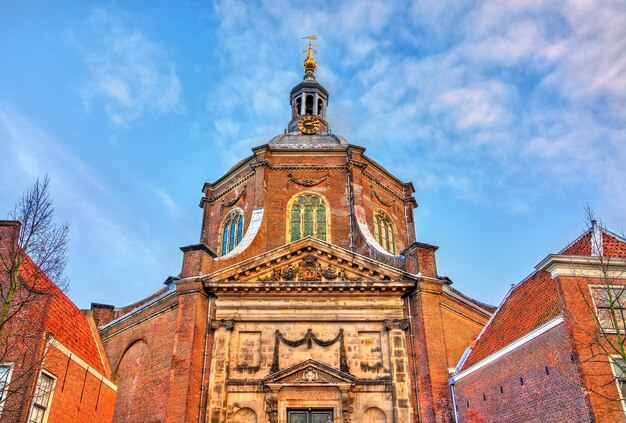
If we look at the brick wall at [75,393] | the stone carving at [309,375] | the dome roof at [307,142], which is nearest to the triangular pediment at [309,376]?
the stone carving at [309,375]

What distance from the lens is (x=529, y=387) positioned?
16.0 meters

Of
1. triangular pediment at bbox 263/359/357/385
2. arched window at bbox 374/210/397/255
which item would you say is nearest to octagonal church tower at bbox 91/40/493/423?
triangular pediment at bbox 263/359/357/385

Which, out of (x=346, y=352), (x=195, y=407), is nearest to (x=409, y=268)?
(x=346, y=352)

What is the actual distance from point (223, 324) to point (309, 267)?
4098 millimetres

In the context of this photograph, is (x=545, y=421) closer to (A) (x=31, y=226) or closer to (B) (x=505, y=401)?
(B) (x=505, y=401)

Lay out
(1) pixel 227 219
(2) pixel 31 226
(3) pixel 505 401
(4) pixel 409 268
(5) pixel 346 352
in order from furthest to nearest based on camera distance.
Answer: (1) pixel 227 219
(4) pixel 409 268
(5) pixel 346 352
(3) pixel 505 401
(2) pixel 31 226

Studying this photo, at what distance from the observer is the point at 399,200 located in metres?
31.9

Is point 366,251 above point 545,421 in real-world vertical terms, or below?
above

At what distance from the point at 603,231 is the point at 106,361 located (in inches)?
775

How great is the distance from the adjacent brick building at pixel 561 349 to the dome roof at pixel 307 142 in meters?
14.5

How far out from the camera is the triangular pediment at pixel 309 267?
21984 mm

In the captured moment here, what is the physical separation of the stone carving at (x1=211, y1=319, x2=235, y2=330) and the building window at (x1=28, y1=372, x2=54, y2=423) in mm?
6022

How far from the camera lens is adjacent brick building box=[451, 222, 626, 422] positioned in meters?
14.1

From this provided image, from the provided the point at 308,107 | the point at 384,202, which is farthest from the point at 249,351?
the point at 308,107
